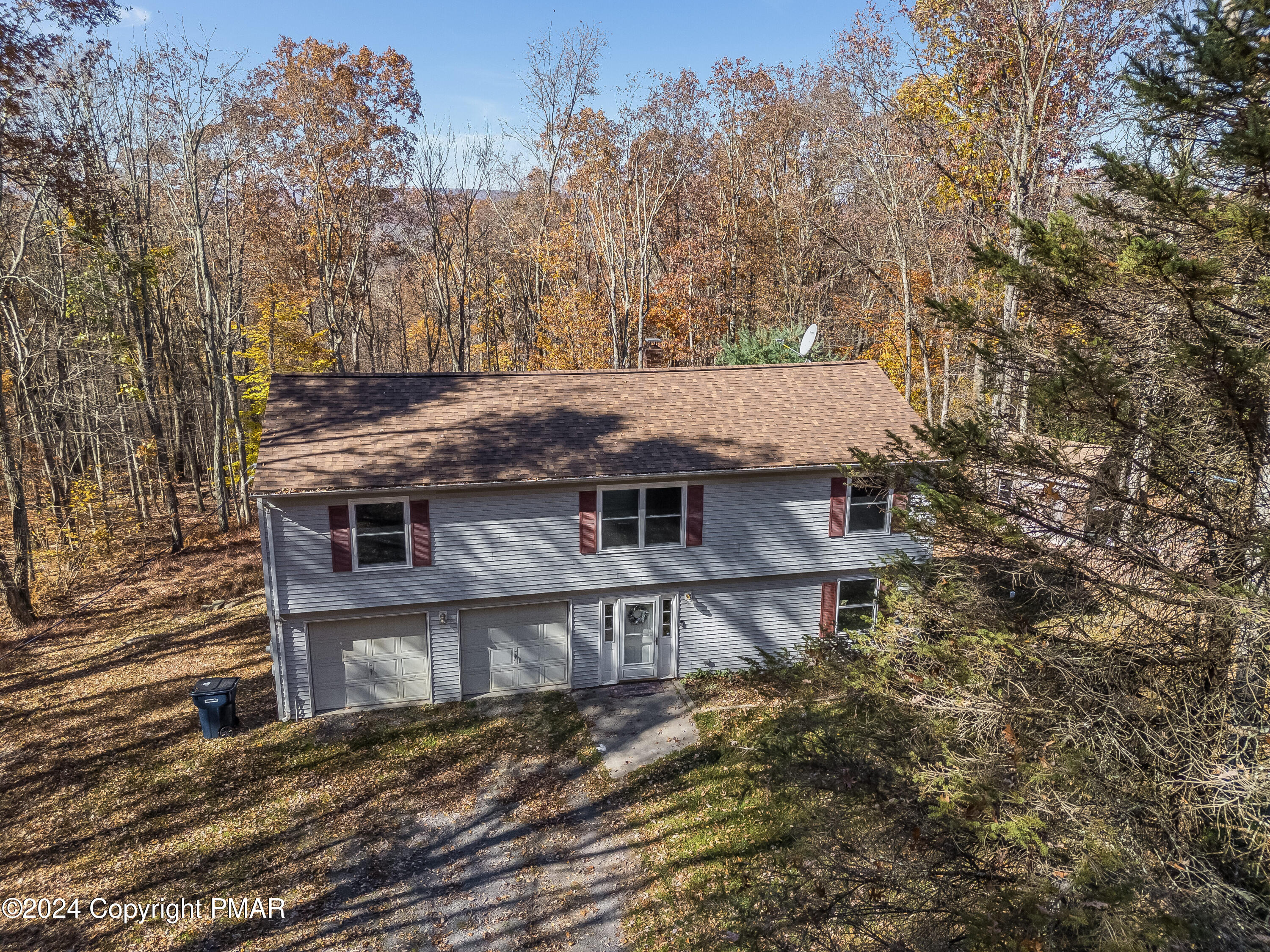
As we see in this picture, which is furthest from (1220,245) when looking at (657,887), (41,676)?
(41,676)

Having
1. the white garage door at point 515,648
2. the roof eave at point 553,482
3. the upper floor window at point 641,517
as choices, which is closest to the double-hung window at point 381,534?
the roof eave at point 553,482

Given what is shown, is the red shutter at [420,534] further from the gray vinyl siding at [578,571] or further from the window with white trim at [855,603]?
the window with white trim at [855,603]

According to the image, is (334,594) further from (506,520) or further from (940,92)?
(940,92)

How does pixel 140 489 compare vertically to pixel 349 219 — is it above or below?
below

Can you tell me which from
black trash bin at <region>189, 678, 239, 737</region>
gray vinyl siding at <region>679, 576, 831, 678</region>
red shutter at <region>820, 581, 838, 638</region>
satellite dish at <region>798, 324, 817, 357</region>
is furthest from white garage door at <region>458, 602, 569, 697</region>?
satellite dish at <region>798, 324, 817, 357</region>

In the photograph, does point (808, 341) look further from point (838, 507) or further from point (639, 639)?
point (639, 639)

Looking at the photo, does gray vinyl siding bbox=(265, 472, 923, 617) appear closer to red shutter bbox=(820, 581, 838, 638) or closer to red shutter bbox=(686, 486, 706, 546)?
red shutter bbox=(686, 486, 706, 546)

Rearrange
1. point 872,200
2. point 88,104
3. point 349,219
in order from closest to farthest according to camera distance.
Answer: point 88,104 < point 872,200 < point 349,219
